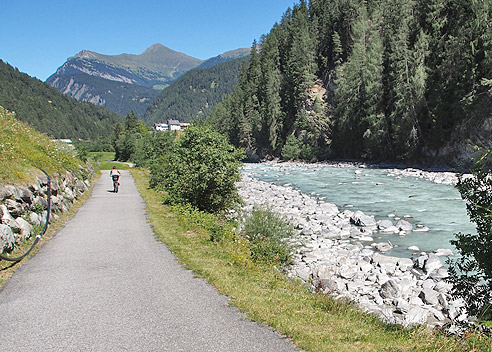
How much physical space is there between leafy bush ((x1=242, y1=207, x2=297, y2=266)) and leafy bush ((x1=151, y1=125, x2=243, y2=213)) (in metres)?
4.21

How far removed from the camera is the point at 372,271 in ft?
37.0

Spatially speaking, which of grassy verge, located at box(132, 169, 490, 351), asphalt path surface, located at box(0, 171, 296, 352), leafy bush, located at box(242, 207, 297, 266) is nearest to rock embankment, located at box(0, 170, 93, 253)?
asphalt path surface, located at box(0, 171, 296, 352)

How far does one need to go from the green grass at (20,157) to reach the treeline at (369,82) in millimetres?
42283

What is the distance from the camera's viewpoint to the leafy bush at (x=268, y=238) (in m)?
10.4

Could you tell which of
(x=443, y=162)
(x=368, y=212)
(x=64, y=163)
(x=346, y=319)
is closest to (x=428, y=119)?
(x=443, y=162)

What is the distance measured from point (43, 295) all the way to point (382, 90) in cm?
5542

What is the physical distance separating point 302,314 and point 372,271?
20.6 ft

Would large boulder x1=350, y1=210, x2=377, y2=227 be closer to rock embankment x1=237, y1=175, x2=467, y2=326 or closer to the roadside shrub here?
rock embankment x1=237, y1=175, x2=467, y2=326

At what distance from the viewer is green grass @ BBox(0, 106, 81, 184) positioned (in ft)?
37.5

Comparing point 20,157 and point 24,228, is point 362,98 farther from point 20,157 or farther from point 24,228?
point 24,228

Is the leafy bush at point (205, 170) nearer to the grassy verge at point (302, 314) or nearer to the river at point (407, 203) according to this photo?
the grassy verge at point (302, 314)

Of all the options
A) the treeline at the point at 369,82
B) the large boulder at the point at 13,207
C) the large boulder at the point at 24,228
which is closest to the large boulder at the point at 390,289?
the large boulder at the point at 24,228

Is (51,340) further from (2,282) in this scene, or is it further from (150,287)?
(2,282)

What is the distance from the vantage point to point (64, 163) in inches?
800
